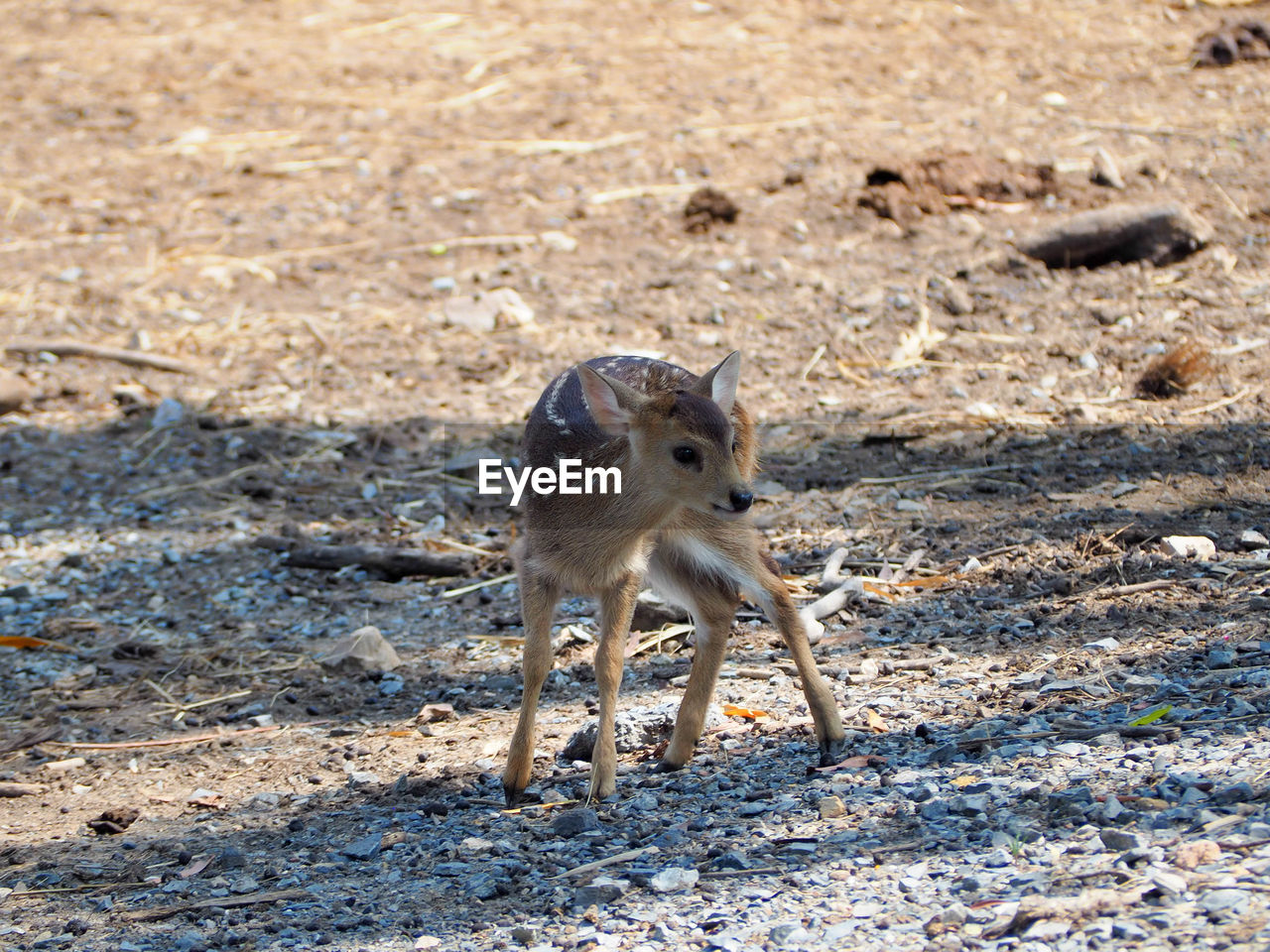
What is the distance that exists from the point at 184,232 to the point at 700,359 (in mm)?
4443

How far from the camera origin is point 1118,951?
3080 mm

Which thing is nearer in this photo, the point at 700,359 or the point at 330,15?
the point at 700,359

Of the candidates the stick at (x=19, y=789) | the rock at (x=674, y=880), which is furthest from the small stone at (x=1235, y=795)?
the stick at (x=19, y=789)

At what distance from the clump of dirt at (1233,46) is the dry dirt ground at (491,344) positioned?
297 mm

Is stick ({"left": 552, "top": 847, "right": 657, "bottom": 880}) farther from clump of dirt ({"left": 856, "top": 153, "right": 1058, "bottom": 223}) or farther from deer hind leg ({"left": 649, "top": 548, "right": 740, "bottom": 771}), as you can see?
clump of dirt ({"left": 856, "top": 153, "right": 1058, "bottom": 223})

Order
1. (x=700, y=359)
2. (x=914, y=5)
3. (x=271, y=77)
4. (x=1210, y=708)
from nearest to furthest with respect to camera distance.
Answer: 1. (x=1210, y=708)
2. (x=700, y=359)
3. (x=271, y=77)
4. (x=914, y=5)

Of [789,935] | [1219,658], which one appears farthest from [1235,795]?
[789,935]

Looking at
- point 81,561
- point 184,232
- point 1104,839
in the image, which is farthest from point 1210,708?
point 184,232

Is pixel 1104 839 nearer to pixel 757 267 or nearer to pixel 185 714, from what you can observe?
pixel 185 714

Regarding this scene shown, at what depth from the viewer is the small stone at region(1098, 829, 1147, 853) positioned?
352 cm

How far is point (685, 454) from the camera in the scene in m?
4.61

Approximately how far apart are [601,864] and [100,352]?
6.19 meters

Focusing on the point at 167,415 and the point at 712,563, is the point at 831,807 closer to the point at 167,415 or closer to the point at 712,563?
the point at 712,563

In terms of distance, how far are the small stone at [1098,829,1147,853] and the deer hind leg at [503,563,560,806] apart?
1.84m
